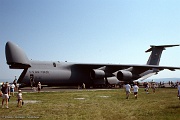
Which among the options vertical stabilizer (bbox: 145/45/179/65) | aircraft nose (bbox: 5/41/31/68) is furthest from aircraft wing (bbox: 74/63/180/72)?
aircraft nose (bbox: 5/41/31/68)

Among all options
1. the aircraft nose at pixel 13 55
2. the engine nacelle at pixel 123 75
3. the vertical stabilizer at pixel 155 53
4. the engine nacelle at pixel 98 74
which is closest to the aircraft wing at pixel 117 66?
the engine nacelle at pixel 98 74

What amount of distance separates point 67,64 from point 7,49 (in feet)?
36.9

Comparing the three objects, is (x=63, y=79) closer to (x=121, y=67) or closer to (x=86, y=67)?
(x=86, y=67)

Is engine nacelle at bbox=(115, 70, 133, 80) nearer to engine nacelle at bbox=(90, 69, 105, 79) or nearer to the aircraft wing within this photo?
the aircraft wing

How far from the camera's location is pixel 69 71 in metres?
37.3

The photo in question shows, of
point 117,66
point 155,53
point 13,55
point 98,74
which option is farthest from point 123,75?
point 13,55

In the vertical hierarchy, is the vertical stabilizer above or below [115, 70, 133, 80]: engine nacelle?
above

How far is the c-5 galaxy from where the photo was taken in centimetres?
2970

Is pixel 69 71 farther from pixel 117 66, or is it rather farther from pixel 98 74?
pixel 117 66

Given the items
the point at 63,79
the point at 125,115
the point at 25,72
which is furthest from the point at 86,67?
the point at 125,115

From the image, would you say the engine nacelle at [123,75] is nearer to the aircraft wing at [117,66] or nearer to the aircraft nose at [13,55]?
the aircraft wing at [117,66]

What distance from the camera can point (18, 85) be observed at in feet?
104

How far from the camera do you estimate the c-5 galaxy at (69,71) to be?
29.7 metres

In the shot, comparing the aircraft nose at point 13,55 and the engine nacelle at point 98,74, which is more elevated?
the aircraft nose at point 13,55
